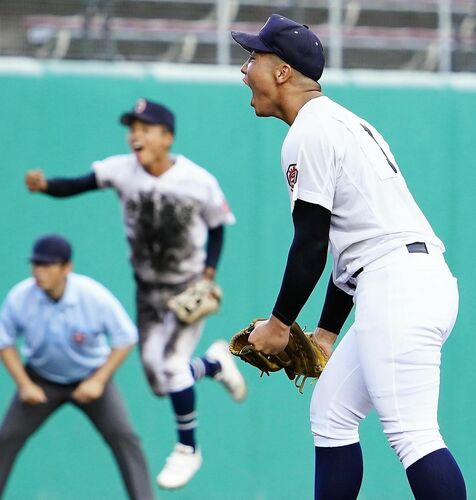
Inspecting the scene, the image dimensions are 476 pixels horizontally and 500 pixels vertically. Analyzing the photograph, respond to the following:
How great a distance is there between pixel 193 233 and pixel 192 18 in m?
1.58

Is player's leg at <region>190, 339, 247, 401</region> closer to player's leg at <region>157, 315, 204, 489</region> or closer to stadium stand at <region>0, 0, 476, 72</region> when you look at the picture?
player's leg at <region>157, 315, 204, 489</region>

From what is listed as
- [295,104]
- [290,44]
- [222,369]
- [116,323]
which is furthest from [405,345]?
[222,369]

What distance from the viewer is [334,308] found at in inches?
151

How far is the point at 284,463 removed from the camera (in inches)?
249

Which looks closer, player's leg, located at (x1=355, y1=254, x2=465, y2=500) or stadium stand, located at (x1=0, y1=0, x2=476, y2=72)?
player's leg, located at (x1=355, y1=254, x2=465, y2=500)

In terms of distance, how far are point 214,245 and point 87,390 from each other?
3.20 ft

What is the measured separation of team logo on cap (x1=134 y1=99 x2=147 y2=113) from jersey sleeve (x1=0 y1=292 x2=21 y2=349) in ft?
3.70

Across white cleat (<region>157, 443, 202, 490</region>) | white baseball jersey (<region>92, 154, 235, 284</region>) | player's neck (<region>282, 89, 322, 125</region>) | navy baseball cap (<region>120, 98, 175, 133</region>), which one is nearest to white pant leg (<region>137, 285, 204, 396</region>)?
white baseball jersey (<region>92, 154, 235, 284</region>)

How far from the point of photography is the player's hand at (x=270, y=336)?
3.42 metres

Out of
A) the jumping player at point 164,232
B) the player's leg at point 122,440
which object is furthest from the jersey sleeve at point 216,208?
the player's leg at point 122,440

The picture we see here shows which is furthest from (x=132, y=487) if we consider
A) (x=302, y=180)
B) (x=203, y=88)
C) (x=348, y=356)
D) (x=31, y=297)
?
(x=302, y=180)

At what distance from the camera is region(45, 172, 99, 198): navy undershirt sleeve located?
5941mm

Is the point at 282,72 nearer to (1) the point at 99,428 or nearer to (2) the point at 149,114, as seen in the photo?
(2) the point at 149,114

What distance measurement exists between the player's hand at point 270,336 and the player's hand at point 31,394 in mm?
2550
